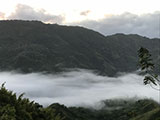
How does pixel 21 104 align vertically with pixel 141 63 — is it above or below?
below

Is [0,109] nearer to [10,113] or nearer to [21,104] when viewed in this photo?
[10,113]

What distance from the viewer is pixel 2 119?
60.4 metres

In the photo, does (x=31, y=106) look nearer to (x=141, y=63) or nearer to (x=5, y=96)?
(x=5, y=96)

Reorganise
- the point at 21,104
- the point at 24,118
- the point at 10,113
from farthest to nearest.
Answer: the point at 21,104 < the point at 24,118 < the point at 10,113

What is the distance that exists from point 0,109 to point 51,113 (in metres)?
18.5

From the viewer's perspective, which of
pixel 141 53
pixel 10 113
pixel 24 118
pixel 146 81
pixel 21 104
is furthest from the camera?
pixel 21 104

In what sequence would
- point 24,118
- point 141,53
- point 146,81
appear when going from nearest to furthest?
point 146,81
point 141,53
point 24,118

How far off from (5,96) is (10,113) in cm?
1114

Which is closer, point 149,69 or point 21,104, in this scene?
point 149,69

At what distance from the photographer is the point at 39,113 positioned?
8006 cm

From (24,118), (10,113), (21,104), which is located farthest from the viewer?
(21,104)

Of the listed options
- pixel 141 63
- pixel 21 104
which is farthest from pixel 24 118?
pixel 141 63

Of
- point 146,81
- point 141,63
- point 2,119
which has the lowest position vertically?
point 2,119

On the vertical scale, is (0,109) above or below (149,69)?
below
